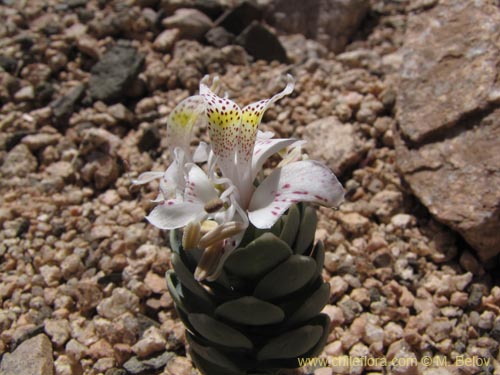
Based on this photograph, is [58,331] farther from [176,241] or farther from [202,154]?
[202,154]

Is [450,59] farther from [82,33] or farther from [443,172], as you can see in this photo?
[82,33]

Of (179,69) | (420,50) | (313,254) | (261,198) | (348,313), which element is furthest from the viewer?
(179,69)

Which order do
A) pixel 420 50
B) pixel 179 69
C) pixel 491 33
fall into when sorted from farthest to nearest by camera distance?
pixel 179 69 → pixel 420 50 → pixel 491 33

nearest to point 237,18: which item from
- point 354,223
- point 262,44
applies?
point 262,44

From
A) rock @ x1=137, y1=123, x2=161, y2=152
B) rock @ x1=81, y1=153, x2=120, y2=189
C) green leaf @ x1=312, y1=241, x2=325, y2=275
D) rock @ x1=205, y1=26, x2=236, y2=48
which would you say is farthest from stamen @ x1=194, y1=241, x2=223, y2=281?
rock @ x1=205, y1=26, x2=236, y2=48

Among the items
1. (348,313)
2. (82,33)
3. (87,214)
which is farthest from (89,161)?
(348,313)
